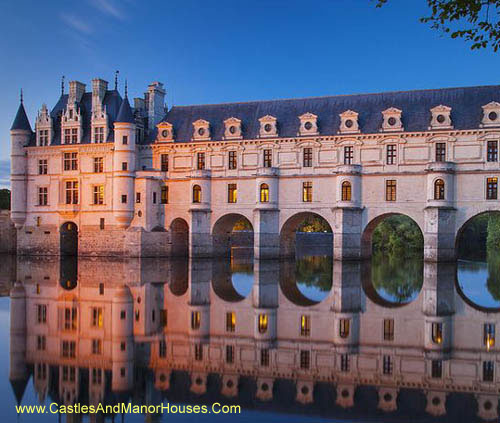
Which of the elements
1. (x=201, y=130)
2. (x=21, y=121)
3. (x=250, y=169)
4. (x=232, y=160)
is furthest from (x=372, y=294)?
(x=21, y=121)

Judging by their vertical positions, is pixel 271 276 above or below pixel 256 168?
below

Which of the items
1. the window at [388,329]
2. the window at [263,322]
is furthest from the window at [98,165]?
the window at [388,329]

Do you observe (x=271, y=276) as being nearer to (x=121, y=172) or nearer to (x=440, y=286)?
(x=440, y=286)

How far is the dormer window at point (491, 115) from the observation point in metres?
35.2

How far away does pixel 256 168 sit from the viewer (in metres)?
40.9

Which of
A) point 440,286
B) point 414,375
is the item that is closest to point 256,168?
point 440,286

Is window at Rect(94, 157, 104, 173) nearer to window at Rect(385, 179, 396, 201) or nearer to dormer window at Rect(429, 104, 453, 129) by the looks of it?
window at Rect(385, 179, 396, 201)

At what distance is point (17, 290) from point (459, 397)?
64.4 feet

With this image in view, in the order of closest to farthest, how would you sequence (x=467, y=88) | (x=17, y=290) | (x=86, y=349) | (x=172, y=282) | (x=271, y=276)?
1. (x=86, y=349)
2. (x=17, y=290)
3. (x=172, y=282)
4. (x=271, y=276)
5. (x=467, y=88)

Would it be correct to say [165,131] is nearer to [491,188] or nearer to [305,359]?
[491,188]

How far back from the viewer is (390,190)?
37562mm

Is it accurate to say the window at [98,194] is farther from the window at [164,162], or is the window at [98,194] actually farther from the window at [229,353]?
the window at [229,353]

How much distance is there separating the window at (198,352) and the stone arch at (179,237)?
30.2 meters

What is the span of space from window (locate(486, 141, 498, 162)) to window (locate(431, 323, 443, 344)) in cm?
2277
